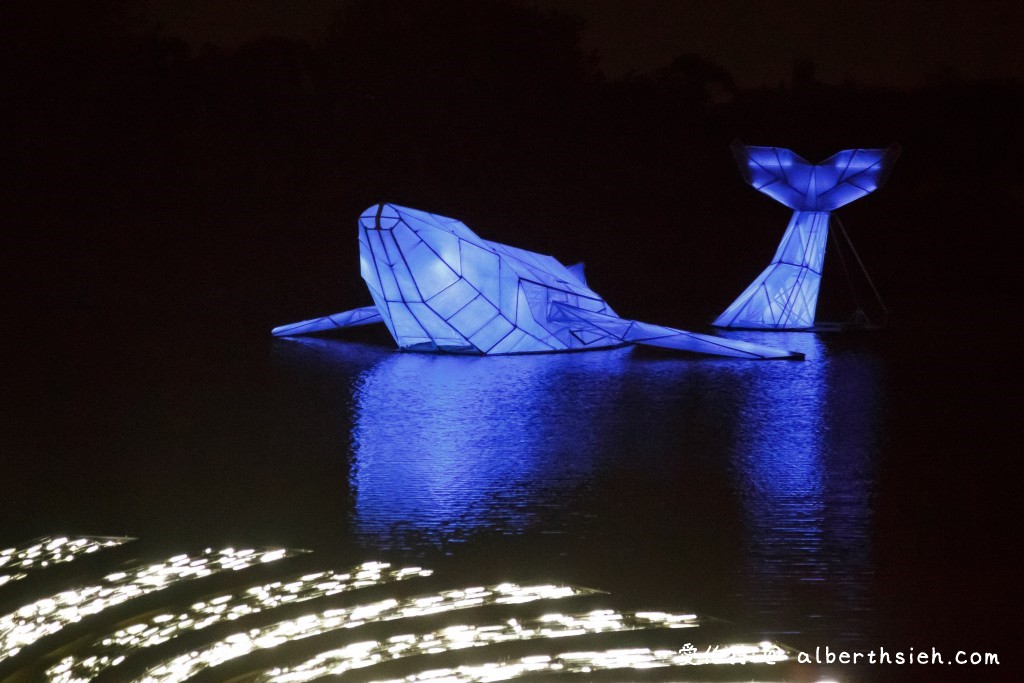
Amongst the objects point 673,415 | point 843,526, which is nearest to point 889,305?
point 673,415

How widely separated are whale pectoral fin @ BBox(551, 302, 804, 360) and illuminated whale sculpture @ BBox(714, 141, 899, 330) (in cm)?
402

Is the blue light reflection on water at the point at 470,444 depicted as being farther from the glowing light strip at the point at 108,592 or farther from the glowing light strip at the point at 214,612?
the glowing light strip at the point at 108,592

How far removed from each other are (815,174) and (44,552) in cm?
1525

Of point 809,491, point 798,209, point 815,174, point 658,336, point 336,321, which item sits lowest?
point 809,491

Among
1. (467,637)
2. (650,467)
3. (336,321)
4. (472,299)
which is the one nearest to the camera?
(467,637)

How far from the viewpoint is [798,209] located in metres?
19.1

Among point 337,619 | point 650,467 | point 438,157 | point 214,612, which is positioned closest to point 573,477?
point 650,467

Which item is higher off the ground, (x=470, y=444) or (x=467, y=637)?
(x=470, y=444)

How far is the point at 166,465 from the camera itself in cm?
833

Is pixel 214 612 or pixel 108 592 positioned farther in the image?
pixel 108 592

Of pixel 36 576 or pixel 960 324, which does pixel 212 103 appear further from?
pixel 36 576

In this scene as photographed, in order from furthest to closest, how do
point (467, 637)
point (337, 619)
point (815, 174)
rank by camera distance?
point (815, 174) → point (337, 619) → point (467, 637)

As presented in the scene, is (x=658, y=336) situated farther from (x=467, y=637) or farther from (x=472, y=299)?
(x=467, y=637)

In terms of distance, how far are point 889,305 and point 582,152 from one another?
10066 mm
